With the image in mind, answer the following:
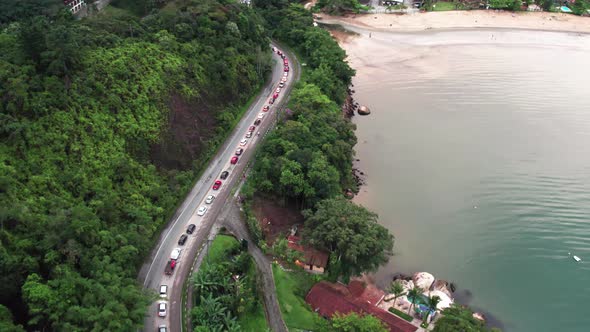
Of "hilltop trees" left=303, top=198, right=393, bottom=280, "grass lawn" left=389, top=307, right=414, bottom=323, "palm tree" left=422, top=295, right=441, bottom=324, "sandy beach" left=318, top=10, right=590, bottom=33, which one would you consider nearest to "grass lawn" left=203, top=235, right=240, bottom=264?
"hilltop trees" left=303, top=198, right=393, bottom=280

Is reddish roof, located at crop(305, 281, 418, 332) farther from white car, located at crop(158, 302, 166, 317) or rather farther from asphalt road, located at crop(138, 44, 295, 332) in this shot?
white car, located at crop(158, 302, 166, 317)

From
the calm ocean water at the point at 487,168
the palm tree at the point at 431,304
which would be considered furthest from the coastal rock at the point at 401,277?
→ the palm tree at the point at 431,304

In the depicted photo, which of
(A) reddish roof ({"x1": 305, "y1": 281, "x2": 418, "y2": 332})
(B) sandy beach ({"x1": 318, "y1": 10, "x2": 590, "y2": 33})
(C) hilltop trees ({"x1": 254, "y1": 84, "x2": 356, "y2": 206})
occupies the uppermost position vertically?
(B) sandy beach ({"x1": 318, "y1": 10, "x2": 590, "y2": 33})

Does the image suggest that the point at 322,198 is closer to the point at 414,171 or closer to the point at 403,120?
the point at 414,171

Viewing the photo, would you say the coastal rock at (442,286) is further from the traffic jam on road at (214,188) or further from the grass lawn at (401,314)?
the traffic jam on road at (214,188)

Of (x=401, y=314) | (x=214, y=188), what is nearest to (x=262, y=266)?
(x=214, y=188)

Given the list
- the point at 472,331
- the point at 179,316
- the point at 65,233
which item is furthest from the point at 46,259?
the point at 472,331

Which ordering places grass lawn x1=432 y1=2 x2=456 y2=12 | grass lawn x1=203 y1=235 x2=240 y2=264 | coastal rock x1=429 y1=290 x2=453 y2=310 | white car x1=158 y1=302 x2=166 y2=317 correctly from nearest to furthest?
white car x1=158 y1=302 x2=166 y2=317 < grass lawn x1=203 y1=235 x2=240 y2=264 < coastal rock x1=429 y1=290 x2=453 y2=310 < grass lawn x1=432 y1=2 x2=456 y2=12
